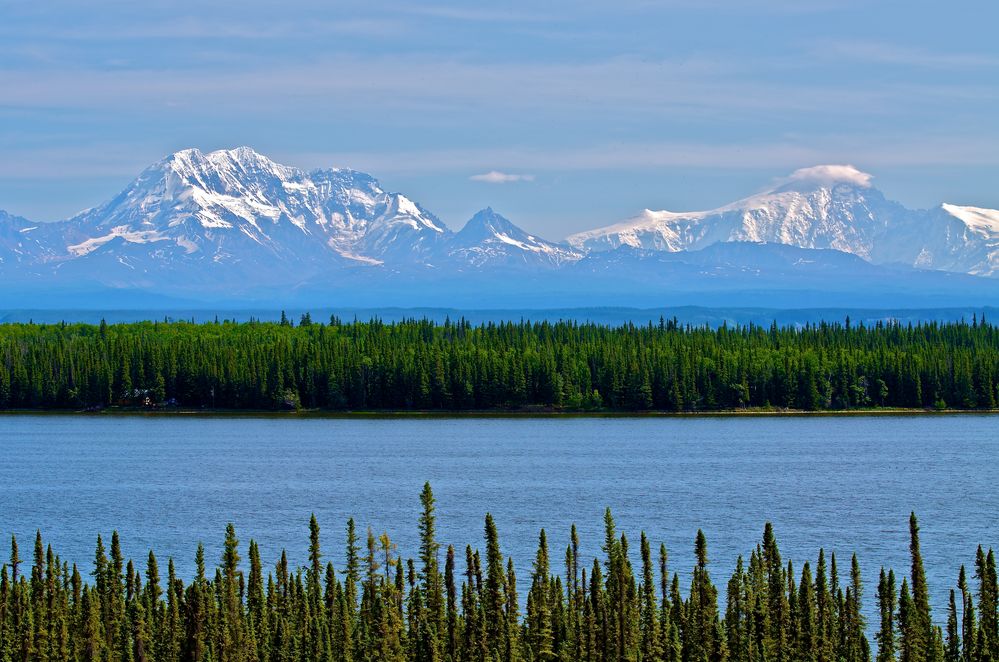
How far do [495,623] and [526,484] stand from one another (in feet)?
193

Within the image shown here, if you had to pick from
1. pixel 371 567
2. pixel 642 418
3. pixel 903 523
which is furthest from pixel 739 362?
pixel 371 567

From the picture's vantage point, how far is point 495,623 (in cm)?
5559

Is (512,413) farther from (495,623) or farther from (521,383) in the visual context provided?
(495,623)

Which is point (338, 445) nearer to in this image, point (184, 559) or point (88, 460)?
point (88, 460)

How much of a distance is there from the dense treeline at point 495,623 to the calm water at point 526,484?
34.1ft

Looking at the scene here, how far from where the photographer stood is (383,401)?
197 metres

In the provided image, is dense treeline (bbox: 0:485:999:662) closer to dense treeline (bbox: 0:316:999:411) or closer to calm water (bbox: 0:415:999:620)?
calm water (bbox: 0:415:999:620)

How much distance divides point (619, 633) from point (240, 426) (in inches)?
5211

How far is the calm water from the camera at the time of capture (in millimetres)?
85062

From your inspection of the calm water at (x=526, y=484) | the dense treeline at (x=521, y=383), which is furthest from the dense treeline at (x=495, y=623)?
the dense treeline at (x=521, y=383)

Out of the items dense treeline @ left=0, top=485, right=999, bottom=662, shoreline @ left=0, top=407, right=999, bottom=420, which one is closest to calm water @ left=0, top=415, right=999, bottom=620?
shoreline @ left=0, top=407, right=999, bottom=420

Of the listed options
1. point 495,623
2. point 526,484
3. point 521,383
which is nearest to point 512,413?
point 521,383

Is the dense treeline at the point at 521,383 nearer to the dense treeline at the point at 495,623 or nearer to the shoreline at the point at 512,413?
the shoreline at the point at 512,413

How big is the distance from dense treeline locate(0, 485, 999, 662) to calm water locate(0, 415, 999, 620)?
1039cm
